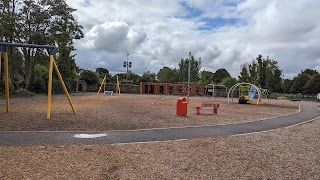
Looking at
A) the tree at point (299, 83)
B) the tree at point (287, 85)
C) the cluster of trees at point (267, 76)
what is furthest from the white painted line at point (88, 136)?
the tree at point (287, 85)

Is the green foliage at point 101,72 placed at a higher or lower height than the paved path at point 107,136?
higher

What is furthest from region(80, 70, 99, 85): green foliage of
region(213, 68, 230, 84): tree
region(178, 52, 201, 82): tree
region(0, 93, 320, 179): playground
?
region(213, 68, 230, 84): tree

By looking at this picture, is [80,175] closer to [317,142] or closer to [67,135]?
[67,135]

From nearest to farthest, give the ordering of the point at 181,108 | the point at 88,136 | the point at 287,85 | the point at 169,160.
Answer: the point at 169,160 < the point at 88,136 < the point at 181,108 < the point at 287,85

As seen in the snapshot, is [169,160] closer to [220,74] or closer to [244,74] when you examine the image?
[244,74]

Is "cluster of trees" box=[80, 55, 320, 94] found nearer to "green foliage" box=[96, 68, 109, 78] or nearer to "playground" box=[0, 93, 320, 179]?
"green foliage" box=[96, 68, 109, 78]

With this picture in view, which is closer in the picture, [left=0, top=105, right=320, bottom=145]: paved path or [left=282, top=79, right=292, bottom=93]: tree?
[left=0, top=105, right=320, bottom=145]: paved path

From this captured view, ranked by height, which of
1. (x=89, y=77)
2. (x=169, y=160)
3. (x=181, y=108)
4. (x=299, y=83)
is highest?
(x=89, y=77)

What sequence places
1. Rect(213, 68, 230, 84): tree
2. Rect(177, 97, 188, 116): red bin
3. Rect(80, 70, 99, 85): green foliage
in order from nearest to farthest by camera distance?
Rect(177, 97, 188, 116): red bin, Rect(80, 70, 99, 85): green foliage, Rect(213, 68, 230, 84): tree

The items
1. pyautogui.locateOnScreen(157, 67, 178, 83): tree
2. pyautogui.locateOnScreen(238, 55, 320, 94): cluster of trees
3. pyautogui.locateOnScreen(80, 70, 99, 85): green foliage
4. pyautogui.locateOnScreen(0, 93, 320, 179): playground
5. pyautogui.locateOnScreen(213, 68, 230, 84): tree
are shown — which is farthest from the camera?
pyautogui.locateOnScreen(213, 68, 230, 84): tree

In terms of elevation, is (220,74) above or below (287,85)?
above

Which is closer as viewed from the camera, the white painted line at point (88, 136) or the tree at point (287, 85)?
the white painted line at point (88, 136)

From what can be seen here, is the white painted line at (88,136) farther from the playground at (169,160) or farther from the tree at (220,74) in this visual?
the tree at (220,74)

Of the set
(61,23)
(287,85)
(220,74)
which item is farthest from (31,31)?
(220,74)
